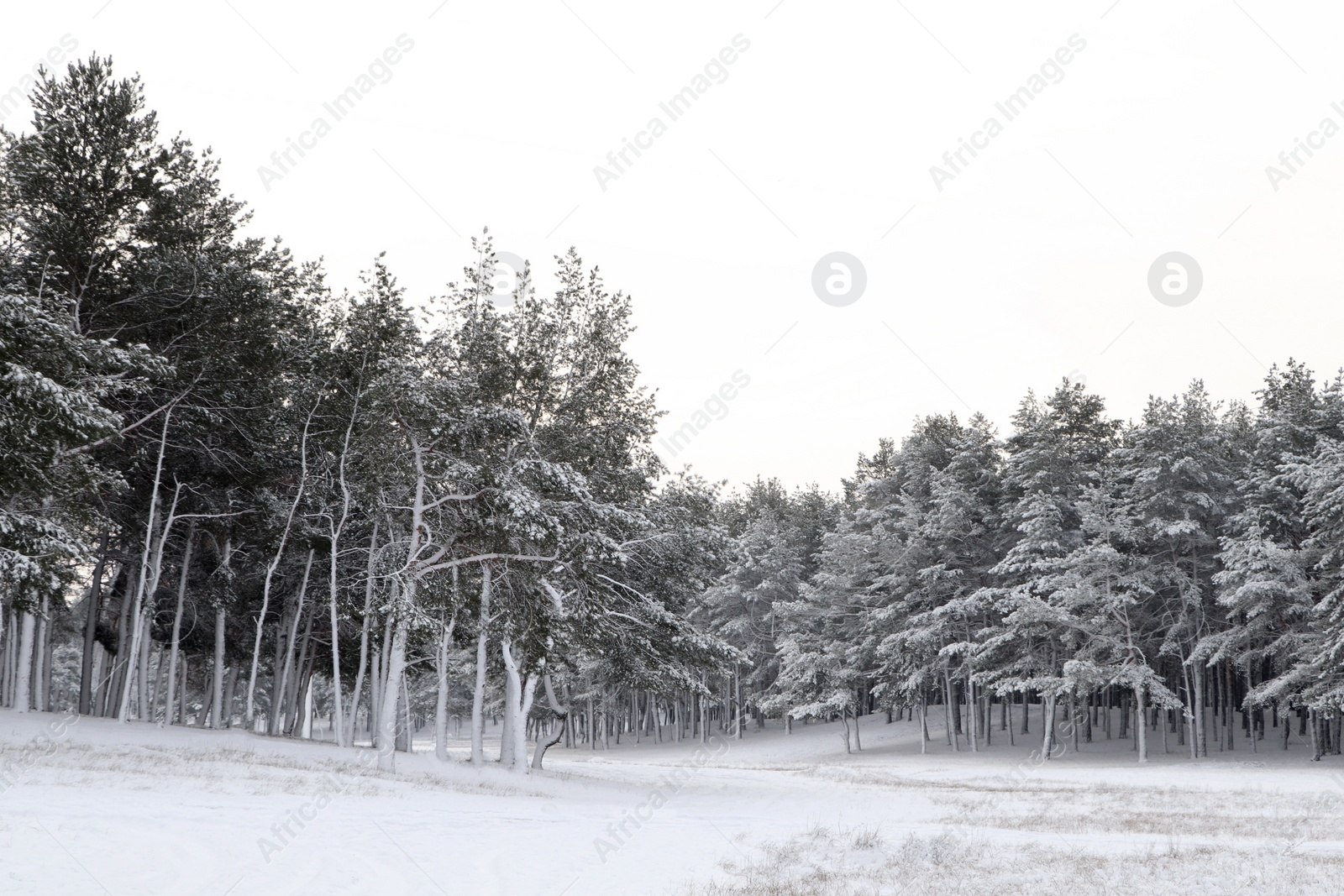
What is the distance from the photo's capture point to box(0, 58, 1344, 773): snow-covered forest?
24.2 metres

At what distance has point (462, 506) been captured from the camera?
2669 cm

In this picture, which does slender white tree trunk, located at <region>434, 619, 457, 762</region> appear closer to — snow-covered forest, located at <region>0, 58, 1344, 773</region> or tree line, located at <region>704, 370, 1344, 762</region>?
snow-covered forest, located at <region>0, 58, 1344, 773</region>

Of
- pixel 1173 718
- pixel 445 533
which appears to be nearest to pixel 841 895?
pixel 445 533

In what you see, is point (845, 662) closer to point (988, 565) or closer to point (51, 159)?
point (988, 565)

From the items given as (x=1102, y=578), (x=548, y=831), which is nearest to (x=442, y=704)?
(x=548, y=831)

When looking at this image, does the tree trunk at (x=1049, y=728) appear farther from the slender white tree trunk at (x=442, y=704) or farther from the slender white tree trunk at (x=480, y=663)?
the slender white tree trunk at (x=442, y=704)

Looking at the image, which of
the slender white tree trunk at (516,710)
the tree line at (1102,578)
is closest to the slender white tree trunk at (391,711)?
the slender white tree trunk at (516,710)

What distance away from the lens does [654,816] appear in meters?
20.5

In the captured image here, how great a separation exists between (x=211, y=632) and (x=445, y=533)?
19655 millimetres

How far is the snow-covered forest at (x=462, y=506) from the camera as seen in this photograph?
2422cm

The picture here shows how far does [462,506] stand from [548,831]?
40.2 feet

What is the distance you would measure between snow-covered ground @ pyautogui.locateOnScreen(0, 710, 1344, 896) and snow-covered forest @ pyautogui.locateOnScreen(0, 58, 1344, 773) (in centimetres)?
364

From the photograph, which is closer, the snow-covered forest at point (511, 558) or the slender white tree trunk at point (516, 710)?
the snow-covered forest at point (511, 558)

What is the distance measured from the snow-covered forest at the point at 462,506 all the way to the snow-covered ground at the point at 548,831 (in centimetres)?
364
